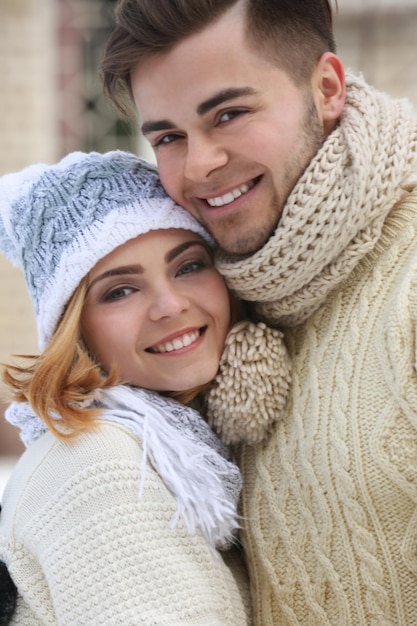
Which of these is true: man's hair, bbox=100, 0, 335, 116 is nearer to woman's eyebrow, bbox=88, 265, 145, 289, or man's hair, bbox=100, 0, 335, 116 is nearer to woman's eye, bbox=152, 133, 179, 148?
woman's eye, bbox=152, 133, 179, 148

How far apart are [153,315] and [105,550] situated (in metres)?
0.55

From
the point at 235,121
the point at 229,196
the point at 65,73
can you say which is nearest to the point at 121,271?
the point at 229,196

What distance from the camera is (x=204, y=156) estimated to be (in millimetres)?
1896

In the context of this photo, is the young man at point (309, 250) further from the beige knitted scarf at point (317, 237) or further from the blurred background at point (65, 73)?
the blurred background at point (65, 73)

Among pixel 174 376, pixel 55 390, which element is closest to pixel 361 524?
pixel 174 376

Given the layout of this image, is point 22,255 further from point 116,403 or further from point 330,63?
point 330,63

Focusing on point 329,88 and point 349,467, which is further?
point 329,88

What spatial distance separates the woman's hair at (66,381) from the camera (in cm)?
185

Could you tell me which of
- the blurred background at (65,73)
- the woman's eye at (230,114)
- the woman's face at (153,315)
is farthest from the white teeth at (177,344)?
the blurred background at (65,73)

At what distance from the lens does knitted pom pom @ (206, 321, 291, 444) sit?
1.93 metres

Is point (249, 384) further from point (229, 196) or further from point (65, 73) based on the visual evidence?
point (65, 73)

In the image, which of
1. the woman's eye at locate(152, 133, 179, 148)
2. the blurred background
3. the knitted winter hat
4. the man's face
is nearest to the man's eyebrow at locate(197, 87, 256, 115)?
the man's face

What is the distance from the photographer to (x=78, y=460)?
5.85 feet

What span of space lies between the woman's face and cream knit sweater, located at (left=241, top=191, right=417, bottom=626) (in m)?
0.24
